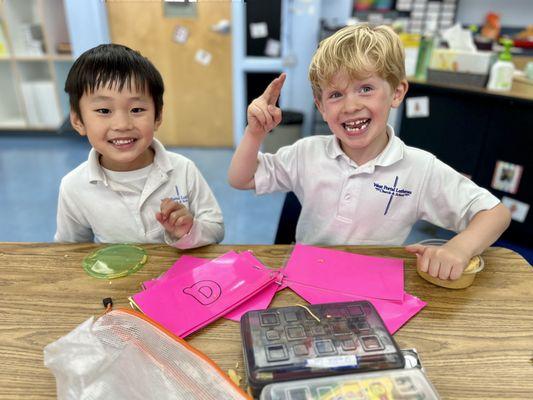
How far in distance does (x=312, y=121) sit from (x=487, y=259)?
9.91 feet

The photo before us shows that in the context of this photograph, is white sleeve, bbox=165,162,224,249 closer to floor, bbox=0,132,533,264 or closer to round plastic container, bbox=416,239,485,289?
round plastic container, bbox=416,239,485,289

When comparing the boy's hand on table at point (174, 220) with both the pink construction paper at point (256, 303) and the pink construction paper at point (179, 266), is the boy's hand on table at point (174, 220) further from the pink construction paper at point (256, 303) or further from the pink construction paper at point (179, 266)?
the pink construction paper at point (256, 303)

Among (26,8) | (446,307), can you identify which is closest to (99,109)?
(446,307)

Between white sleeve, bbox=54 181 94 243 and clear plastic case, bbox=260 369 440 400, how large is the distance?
78 centimetres

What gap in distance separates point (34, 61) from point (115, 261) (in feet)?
12.7

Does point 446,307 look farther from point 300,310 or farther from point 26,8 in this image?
point 26,8

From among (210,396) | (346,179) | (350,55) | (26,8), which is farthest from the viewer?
(26,8)

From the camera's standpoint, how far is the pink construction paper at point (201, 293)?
25.3 inches

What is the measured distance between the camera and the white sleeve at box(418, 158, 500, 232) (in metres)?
0.92

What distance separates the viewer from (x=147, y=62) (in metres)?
0.99

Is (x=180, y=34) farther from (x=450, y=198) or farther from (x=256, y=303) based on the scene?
(x=256, y=303)

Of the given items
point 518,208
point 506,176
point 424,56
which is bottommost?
point 518,208

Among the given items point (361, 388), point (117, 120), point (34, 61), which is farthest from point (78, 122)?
point (34, 61)

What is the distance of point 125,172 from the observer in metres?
1.05
